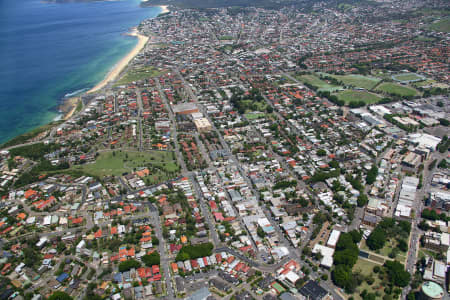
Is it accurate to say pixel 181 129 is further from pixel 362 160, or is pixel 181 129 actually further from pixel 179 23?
pixel 179 23

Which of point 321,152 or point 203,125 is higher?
point 203,125

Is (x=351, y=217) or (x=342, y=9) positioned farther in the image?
(x=342, y=9)

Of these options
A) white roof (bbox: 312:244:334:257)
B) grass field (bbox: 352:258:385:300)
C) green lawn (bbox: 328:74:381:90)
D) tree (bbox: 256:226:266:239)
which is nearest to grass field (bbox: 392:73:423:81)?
green lawn (bbox: 328:74:381:90)

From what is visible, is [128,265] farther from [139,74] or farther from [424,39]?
[424,39]

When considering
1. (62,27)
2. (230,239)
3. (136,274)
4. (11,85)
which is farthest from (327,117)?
(62,27)

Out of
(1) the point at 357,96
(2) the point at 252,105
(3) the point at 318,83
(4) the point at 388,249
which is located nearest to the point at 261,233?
(4) the point at 388,249

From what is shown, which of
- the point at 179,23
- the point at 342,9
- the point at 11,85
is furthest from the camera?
the point at 342,9
